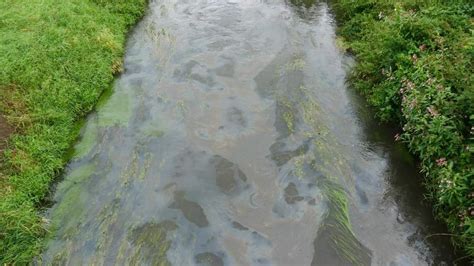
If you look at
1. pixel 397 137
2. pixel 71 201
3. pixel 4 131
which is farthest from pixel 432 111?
pixel 4 131

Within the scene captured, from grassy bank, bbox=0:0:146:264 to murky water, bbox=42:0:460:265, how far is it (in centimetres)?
39

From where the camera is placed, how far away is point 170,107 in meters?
10.1

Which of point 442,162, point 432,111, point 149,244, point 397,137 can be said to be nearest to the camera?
point 149,244

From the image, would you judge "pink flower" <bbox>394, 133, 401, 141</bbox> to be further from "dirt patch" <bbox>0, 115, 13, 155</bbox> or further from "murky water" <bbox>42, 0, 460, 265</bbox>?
"dirt patch" <bbox>0, 115, 13, 155</bbox>

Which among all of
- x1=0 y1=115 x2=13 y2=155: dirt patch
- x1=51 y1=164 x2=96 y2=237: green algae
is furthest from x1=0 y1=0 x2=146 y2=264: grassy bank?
x1=51 y1=164 x2=96 y2=237: green algae

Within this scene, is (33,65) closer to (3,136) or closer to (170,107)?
(3,136)

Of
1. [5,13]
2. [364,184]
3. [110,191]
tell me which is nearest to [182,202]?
[110,191]

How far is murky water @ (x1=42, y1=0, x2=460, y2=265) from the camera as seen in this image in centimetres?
703

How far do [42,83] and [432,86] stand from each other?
841 centimetres

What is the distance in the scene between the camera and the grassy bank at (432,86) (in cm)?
704

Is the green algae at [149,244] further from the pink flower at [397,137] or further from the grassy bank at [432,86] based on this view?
the pink flower at [397,137]

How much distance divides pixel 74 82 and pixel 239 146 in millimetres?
4461

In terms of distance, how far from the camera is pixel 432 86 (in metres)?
8.19

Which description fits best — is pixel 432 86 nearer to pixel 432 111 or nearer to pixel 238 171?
pixel 432 111
